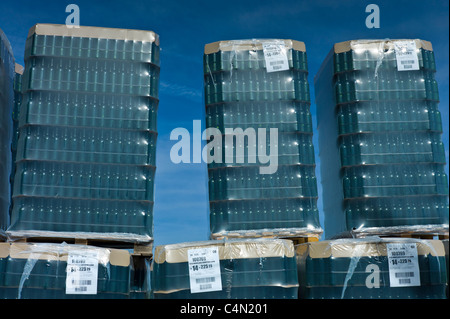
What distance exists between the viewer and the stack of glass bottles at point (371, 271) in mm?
6422

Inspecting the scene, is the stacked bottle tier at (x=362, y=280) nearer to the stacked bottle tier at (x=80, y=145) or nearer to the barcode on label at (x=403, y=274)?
the barcode on label at (x=403, y=274)

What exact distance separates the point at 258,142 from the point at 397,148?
2261 millimetres

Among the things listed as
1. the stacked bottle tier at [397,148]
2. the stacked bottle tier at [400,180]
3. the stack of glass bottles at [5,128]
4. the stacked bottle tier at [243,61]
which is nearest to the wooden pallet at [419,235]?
the stacked bottle tier at [400,180]

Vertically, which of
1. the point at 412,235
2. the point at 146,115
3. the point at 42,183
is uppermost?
the point at 146,115

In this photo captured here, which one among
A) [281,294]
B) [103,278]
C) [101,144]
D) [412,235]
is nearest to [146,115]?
[101,144]

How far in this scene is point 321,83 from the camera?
984 cm

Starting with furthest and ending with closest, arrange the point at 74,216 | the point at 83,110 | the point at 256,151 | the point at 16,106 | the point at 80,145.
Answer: the point at 16,106, the point at 256,151, the point at 83,110, the point at 80,145, the point at 74,216

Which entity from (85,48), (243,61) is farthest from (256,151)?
(85,48)

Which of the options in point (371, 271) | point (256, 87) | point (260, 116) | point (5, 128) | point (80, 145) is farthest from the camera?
point (5, 128)

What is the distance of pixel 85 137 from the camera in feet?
25.1

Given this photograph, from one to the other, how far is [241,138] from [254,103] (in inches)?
25.8

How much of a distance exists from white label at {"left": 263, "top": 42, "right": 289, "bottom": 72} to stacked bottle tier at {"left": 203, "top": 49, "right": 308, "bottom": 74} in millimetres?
71

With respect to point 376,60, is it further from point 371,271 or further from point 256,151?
point 371,271
